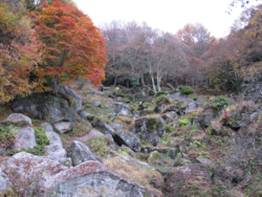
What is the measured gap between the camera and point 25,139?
943 cm

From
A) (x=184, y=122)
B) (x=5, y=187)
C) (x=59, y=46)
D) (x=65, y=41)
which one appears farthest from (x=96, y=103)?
(x=5, y=187)

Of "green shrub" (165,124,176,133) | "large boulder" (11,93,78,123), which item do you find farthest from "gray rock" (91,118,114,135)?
"green shrub" (165,124,176,133)

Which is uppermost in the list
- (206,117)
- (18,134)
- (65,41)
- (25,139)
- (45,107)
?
(65,41)

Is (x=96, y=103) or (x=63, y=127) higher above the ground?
(x=96, y=103)

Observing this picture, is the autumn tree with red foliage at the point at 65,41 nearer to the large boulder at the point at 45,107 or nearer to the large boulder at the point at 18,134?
the large boulder at the point at 45,107

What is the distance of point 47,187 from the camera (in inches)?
217

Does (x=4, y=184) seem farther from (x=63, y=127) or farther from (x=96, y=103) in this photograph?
(x=96, y=103)

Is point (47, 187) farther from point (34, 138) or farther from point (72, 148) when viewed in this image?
point (34, 138)

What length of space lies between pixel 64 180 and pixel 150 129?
10390mm

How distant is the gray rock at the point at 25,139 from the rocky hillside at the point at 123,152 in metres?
0.03

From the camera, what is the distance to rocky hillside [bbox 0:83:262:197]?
5.73 m

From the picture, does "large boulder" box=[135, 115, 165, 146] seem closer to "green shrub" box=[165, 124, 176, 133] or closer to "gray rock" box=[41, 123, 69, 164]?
"green shrub" box=[165, 124, 176, 133]

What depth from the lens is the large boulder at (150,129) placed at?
15375mm

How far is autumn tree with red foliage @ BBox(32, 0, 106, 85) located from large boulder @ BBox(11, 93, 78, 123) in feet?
3.74
